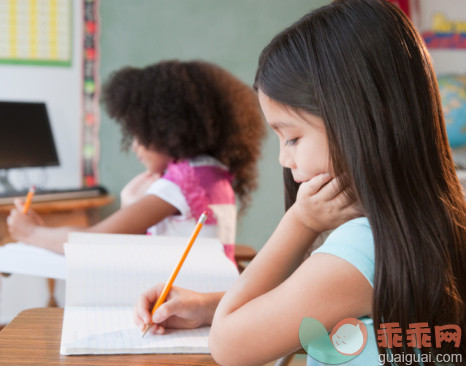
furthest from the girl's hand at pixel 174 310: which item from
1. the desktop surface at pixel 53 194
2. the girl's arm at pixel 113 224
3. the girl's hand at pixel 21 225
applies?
the desktop surface at pixel 53 194

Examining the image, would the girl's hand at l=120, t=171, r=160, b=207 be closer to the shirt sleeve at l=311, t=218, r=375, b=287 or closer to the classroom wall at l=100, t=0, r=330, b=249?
the classroom wall at l=100, t=0, r=330, b=249

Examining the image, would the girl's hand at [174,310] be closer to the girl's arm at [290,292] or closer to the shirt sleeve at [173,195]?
the girl's arm at [290,292]

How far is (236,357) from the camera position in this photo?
59 cm

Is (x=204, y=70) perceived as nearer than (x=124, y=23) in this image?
Yes

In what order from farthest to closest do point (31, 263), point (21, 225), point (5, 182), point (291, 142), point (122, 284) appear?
point (5, 182), point (21, 225), point (31, 263), point (122, 284), point (291, 142)

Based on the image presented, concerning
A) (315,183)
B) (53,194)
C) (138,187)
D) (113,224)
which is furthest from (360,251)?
(53,194)

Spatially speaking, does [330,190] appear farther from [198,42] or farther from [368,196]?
[198,42]

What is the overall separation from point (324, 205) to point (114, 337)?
30 cm

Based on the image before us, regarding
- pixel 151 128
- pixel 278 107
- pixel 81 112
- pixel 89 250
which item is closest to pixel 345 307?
pixel 278 107

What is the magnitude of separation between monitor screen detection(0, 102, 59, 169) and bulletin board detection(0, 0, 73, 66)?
25 cm

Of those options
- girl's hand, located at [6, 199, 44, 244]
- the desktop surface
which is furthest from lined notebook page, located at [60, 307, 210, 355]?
the desktop surface

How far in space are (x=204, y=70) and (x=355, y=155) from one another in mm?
1136

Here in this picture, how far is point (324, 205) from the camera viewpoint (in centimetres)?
64

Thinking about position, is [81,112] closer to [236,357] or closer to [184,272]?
[184,272]
